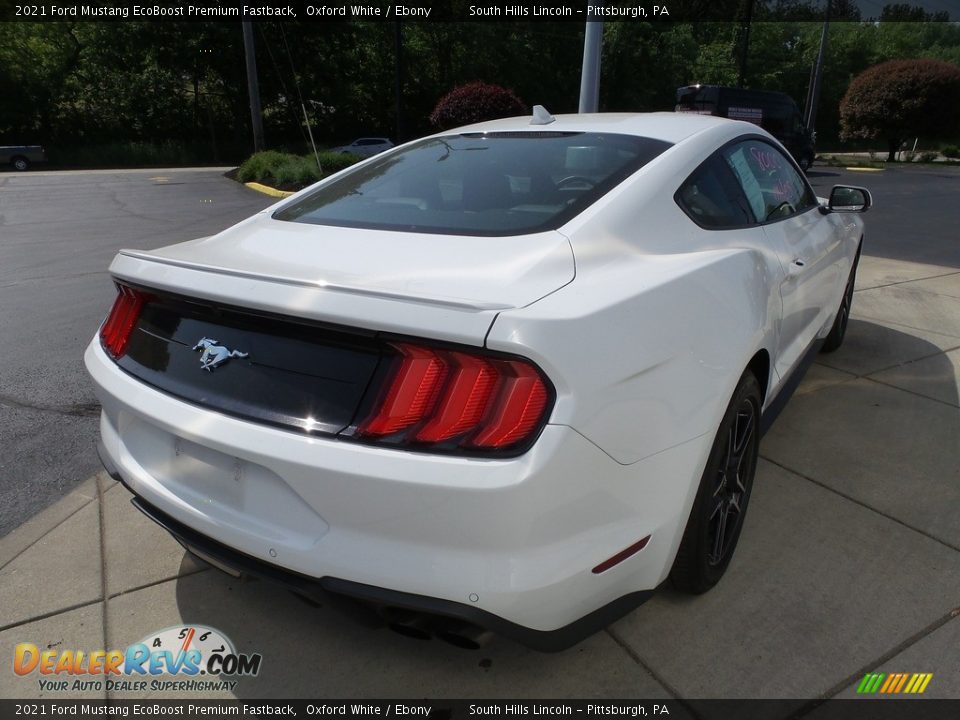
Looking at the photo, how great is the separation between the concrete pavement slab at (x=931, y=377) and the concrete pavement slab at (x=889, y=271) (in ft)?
8.01

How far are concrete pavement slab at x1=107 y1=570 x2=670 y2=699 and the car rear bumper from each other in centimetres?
35

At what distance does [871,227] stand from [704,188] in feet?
34.5

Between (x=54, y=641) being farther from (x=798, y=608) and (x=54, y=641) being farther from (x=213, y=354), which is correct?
(x=798, y=608)

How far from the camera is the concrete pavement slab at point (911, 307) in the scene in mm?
5613

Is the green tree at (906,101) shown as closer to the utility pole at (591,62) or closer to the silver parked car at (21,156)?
the utility pole at (591,62)

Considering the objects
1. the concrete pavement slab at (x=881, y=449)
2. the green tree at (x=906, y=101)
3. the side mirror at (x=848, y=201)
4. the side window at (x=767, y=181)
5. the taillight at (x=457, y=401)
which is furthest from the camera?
the green tree at (x=906, y=101)

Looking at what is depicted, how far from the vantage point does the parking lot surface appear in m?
2.04

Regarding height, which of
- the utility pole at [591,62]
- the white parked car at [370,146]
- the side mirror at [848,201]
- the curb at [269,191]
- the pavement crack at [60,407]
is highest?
the utility pole at [591,62]

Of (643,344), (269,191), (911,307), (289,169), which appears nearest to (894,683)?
(643,344)

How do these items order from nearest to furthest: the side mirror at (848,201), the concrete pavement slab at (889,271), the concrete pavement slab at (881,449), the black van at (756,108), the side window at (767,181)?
the side window at (767,181), the concrete pavement slab at (881,449), the side mirror at (848,201), the concrete pavement slab at (889,271), the black van at (756,108)

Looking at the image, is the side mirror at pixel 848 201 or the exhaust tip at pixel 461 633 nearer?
the exhaust tip at pixel 461 633

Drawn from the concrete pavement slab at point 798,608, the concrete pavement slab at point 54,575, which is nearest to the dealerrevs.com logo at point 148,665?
the concrete pavement slab at point 54,575

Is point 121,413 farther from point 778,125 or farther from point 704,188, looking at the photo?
point 778,125

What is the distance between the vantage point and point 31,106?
35.0 metres
